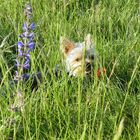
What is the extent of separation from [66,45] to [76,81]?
3.77 ft

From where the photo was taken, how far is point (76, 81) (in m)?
3.28

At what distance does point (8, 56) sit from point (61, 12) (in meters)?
0.82

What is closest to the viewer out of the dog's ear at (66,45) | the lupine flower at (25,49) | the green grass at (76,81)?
the lupine flower at (25,49)

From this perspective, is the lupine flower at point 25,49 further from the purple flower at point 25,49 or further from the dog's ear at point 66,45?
the dog's ear at point 66,45

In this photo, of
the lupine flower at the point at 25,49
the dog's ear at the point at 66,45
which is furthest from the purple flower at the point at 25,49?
the dog's ear at the point at 66,45

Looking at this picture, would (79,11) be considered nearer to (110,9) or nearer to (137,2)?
(110,9)

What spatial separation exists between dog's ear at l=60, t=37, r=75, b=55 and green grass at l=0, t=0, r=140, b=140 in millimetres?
80

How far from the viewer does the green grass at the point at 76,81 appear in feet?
7.89

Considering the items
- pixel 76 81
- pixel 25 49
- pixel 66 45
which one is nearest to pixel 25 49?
pixel 25 49

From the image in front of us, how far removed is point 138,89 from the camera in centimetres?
319

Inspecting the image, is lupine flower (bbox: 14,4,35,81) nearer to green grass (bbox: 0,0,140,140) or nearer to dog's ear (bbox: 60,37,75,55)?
green grass (bbox: 0,0,140,140)

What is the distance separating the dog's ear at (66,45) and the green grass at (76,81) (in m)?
0.08

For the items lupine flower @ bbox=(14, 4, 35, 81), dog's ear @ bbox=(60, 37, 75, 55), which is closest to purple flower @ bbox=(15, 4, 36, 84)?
lupine flower @ bbox=(14, 4, 35, 81)

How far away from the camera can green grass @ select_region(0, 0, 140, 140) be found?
2.41 meters
